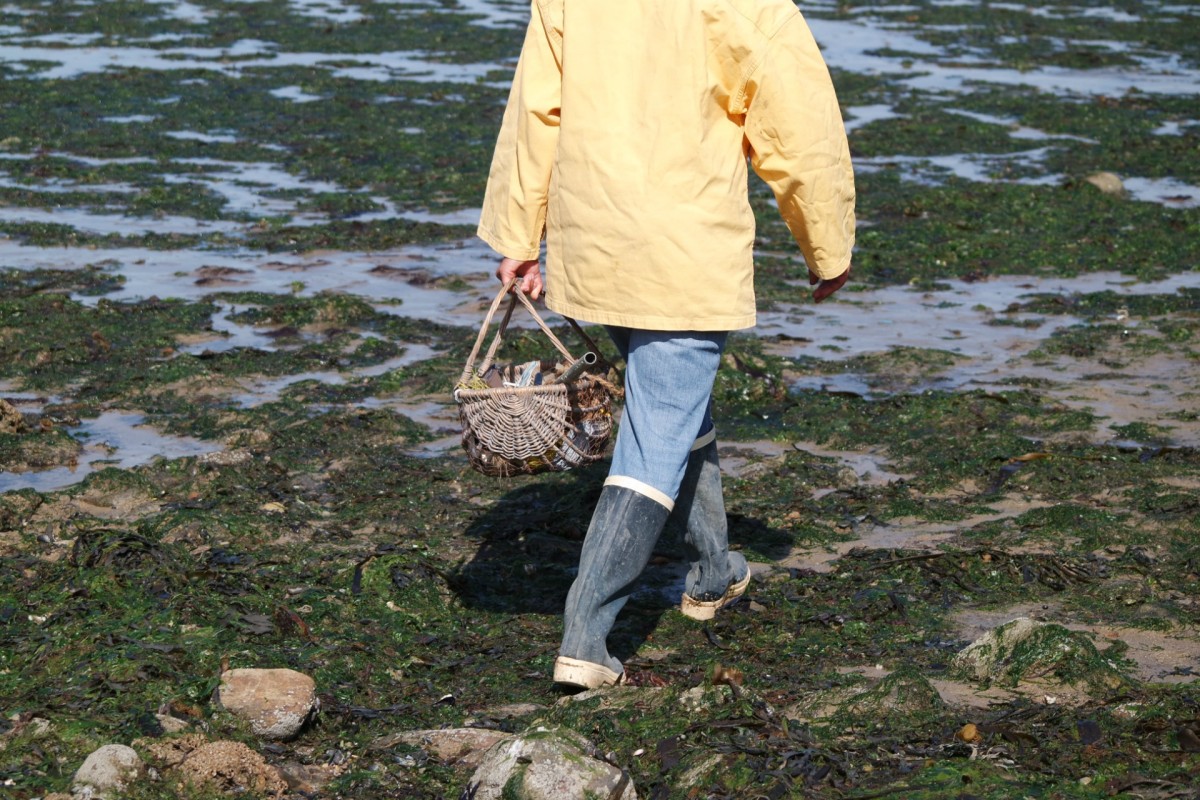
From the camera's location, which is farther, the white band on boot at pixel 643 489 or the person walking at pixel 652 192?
the white band on boot at pixel 643 489

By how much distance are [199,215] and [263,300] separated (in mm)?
2453

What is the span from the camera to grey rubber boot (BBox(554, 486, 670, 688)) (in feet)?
12.1

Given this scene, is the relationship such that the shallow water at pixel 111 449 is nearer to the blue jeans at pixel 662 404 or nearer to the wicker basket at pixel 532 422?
the wicker basket at pixel 532 422

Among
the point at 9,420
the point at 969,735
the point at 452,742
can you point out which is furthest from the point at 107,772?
the point at 9,420

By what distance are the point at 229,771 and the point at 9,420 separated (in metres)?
3.53

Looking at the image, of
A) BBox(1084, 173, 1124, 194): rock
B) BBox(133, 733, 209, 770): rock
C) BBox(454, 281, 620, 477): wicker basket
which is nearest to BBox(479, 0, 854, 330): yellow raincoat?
BBox(454, 281, 620, 477): wicker basket

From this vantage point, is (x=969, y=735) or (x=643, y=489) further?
(x=643, y=489)

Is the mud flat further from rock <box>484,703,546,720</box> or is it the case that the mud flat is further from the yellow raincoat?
the yellow raincoat

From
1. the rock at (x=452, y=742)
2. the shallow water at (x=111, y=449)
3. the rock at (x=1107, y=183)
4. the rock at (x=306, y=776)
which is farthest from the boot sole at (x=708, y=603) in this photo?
the rock at (x=1107, y=183)

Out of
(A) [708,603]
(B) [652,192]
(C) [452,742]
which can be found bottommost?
(A) [708,603]

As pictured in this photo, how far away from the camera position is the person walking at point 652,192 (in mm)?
3475

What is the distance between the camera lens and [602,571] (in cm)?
371

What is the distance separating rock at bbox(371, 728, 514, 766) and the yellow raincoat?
112 cm

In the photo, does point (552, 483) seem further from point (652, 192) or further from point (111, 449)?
point (652, 192)
